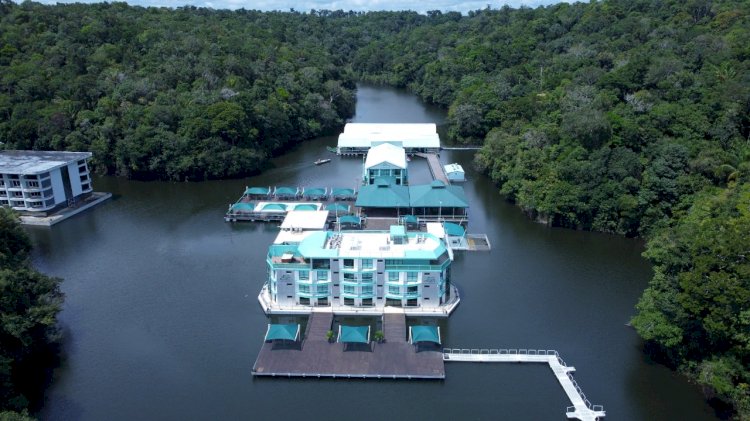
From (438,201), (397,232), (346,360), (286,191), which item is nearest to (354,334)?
(346,360)

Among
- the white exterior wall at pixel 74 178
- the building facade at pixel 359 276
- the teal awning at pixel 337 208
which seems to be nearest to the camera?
the building facade at pixel 359 276

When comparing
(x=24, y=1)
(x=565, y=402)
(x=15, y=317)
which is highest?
(x=24, y=1)

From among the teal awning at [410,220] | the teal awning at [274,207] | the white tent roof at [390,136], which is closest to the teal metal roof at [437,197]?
the teal awning at [410,220]

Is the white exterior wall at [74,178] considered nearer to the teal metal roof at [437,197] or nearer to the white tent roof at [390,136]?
the white tent roof at [390,136]

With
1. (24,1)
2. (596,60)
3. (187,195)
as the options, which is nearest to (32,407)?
(187,195)

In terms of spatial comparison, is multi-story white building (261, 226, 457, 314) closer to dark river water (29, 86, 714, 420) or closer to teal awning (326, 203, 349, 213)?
dark river water (29, 86, 714, 420)

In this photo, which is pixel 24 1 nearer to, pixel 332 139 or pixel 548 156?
pixel 332 139
